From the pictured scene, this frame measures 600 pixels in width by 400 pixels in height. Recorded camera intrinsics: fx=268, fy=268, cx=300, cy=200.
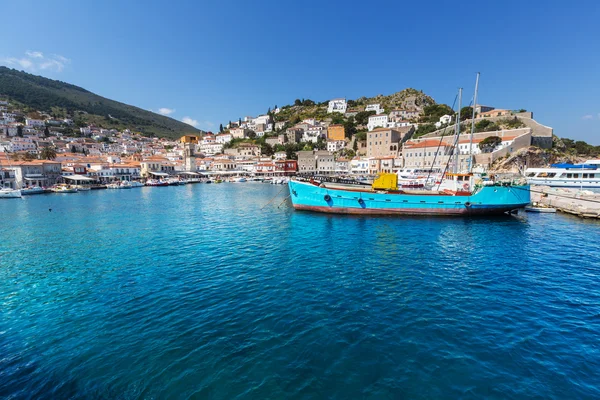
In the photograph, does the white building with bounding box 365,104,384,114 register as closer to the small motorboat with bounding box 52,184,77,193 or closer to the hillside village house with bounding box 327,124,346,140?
the hillside village house with bounding box 327,124,346,140

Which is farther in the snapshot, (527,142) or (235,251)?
(527,142)

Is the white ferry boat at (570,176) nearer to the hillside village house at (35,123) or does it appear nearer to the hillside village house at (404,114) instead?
the hillside village house at (404,114)

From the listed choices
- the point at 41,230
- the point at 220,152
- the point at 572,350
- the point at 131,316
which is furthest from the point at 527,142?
the point at 220,152

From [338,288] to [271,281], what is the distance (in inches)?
108

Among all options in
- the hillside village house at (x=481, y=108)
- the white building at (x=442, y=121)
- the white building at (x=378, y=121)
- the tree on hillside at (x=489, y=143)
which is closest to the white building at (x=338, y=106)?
the white building at (x=378, y=121)

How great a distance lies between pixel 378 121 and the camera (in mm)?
103938

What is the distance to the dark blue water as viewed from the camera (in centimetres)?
582

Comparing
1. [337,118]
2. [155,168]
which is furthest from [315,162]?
[155,168]

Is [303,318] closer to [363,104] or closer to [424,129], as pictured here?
[424,129]

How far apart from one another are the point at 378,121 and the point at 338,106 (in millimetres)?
37884

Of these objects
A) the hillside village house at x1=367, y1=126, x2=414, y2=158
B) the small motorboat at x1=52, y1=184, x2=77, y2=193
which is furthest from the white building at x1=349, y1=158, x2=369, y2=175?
the small motorboat at x1=52, y1=184, x2=77, y2=193

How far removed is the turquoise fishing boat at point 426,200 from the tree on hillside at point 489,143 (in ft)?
157

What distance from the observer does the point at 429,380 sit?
578cm

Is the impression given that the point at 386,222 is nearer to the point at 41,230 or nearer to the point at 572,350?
the point at 572,350
